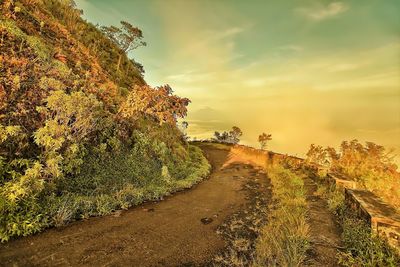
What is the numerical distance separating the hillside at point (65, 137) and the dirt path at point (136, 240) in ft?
1.67

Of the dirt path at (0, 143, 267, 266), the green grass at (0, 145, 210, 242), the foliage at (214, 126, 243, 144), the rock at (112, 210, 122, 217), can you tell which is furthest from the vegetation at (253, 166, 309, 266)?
the foliage at (214, 126, 243, 144)

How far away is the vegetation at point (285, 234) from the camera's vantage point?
6296 mm

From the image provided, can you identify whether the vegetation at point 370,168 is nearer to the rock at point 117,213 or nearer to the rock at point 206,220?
the rock at point 206,220

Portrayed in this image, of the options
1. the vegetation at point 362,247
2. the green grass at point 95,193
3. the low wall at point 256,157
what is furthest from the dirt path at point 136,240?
the low wall at point 256,157

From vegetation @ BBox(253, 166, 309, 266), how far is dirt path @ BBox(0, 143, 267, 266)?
1.12 m

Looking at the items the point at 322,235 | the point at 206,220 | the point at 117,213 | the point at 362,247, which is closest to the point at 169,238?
the point at 206,220

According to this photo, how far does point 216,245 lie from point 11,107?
22.3 feet

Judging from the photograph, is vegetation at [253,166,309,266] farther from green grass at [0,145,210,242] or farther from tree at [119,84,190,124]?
tree at [119,84,190,124]

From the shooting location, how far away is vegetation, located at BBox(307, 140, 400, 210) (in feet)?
38.8

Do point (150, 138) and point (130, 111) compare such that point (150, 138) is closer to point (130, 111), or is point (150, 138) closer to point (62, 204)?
point (130, 111)

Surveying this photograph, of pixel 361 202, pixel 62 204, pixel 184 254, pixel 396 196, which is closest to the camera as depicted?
pixel 184 254

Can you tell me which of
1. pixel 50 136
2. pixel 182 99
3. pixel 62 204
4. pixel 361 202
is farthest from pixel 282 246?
pixel 182 99

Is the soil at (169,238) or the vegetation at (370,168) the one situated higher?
the vegetation at (370,168)

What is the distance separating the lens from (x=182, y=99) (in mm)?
14656
